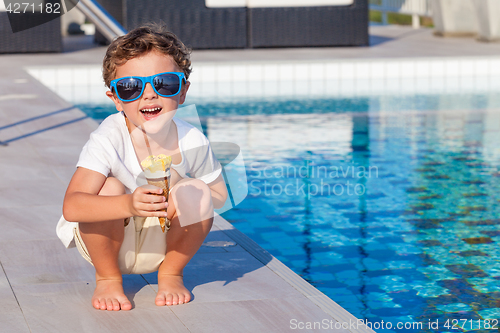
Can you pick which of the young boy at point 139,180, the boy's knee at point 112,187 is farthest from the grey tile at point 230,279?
the boy's knee at point 112,187

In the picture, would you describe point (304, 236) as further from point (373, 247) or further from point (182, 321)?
point (182, 321)

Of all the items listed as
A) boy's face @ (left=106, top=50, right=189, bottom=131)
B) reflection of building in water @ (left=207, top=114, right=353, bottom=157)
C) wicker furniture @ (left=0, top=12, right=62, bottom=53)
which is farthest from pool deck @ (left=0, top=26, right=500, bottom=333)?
wicker furniture @ (left=0, top=12, right=62, bottom=53)

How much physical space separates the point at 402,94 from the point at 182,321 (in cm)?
570

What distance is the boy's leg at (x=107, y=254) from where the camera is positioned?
173cm

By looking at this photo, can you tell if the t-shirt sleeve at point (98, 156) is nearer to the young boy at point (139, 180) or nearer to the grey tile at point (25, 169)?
the young boy at point (139, 180)

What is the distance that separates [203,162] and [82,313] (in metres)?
0.48

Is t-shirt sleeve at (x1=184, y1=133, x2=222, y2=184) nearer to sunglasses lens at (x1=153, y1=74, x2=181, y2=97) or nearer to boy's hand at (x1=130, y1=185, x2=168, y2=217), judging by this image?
sunglasses lens at (x1=153, y1=74, x2=181, y2=97)

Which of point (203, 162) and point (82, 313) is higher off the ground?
point (203, 162)

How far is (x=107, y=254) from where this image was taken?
1800 millimetres

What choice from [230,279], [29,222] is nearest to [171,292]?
[230,279]

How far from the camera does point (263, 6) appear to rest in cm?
945

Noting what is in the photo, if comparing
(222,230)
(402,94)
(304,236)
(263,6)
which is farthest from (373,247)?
(263,6)

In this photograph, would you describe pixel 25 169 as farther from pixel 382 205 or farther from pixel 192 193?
pixel 192 193

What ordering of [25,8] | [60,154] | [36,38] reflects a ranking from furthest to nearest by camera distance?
[36,38], [25,8], [60,154]
